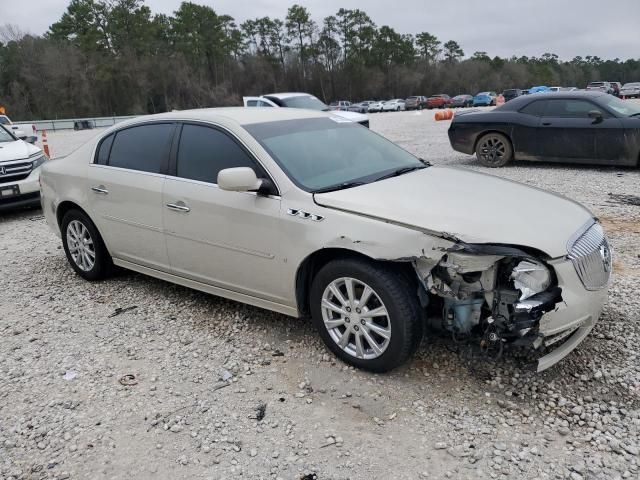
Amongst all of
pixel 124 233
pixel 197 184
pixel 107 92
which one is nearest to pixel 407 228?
pixel 197 184

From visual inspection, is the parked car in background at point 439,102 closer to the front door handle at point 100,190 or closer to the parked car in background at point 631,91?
the parked car in background at point 631,91

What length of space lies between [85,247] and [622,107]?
9272 millimetres

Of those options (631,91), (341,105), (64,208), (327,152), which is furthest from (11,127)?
(631,91)

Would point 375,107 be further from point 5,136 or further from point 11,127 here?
A: point 5,136

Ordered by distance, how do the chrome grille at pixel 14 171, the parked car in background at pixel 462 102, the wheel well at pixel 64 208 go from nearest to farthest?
the wheel well at pixel 64 208, the chrome grille at pixel 14 171, the parked car in background at pixel 462 102

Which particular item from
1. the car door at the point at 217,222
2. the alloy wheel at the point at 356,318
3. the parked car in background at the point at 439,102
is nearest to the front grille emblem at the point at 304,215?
the car door at the point at 217,222

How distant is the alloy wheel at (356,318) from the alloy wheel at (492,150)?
8.23m

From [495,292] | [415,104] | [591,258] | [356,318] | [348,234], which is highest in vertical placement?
[415,104]

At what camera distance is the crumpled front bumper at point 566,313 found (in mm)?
2936

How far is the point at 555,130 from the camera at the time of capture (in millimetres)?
9953

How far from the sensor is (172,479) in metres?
2.63

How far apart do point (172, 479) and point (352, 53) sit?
97732mm

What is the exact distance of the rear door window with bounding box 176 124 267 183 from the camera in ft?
12.8

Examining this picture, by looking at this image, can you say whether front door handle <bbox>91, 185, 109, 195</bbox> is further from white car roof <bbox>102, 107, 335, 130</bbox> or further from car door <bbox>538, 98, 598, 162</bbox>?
car door <bbox>538, 98, 598, 162</bbox>
